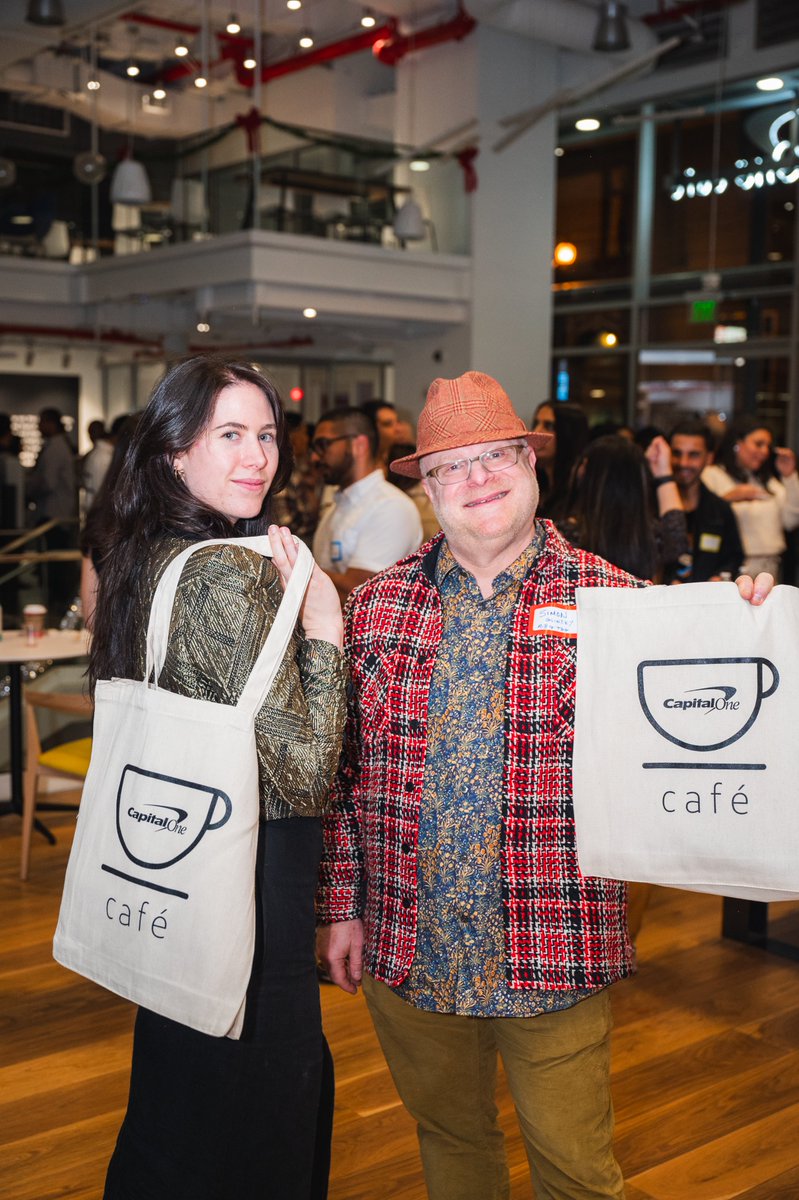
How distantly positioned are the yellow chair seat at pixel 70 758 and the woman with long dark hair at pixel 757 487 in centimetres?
325

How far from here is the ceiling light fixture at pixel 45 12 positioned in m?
9.02

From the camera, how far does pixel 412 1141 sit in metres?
2.79

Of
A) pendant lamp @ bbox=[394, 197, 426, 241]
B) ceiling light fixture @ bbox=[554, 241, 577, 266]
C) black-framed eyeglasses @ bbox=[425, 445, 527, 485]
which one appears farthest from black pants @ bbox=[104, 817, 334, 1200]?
ceiling light fixture @ bbox=[554, 241, 577, 266]

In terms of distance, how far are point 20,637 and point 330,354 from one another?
9.02 meters

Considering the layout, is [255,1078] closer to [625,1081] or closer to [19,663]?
[625,1081]

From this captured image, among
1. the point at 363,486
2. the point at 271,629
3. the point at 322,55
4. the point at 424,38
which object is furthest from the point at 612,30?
the point at 271,629

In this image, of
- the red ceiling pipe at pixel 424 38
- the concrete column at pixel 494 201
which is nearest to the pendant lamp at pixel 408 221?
the concrete column at pixel 494 201

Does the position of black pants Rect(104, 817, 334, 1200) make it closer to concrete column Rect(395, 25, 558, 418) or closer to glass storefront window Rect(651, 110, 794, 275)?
concrete column Rect(395, 25, 558, 418)

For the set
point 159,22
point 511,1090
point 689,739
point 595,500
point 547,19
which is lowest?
point 511,1090

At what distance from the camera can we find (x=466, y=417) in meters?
1.91

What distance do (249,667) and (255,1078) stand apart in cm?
57

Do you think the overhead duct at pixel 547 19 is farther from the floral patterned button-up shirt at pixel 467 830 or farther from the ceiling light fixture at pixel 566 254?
the floral patterned button-up shirt at pixel 467 830

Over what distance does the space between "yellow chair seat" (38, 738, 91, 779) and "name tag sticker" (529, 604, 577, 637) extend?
10.0 feet

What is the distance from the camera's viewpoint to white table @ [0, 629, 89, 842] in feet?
16.3
